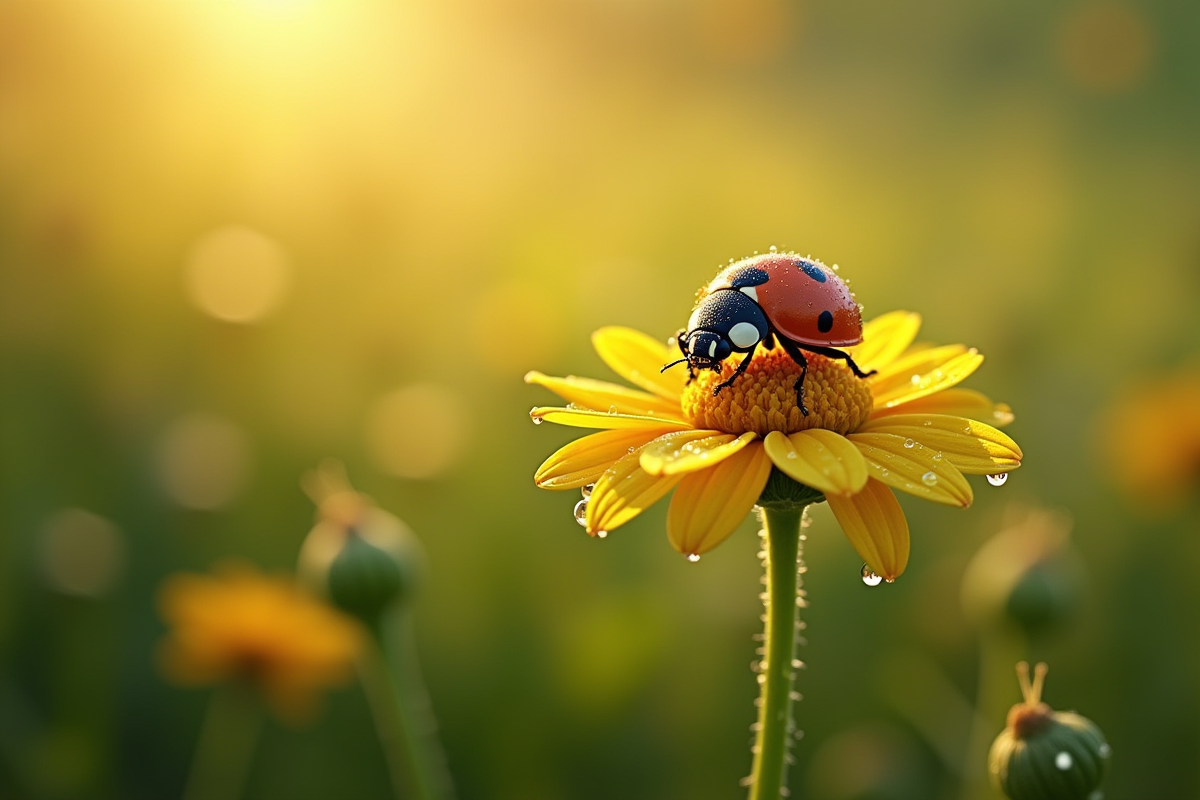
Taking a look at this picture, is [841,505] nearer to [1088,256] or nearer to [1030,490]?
[1030,490]

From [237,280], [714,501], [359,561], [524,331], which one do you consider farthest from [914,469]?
[237,280]

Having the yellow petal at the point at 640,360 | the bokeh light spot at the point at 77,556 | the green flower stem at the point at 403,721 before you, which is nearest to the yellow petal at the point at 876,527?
the yellow petal at the point at 640,360

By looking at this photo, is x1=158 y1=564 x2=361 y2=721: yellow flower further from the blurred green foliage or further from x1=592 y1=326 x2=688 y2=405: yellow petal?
x1=592 y1=326 x2=688 y2=405: yellow petal

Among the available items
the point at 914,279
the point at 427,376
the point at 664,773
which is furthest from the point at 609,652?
the point at 914,279

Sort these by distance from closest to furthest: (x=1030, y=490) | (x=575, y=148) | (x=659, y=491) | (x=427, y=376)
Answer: (x=659, y=491) < (x=1030, y=490) < (x=427, y=376) < (x=575, y=148)

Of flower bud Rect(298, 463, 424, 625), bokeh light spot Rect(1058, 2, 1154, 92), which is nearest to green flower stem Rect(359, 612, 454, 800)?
flower bud Rect(298, 463, 424, 625)
